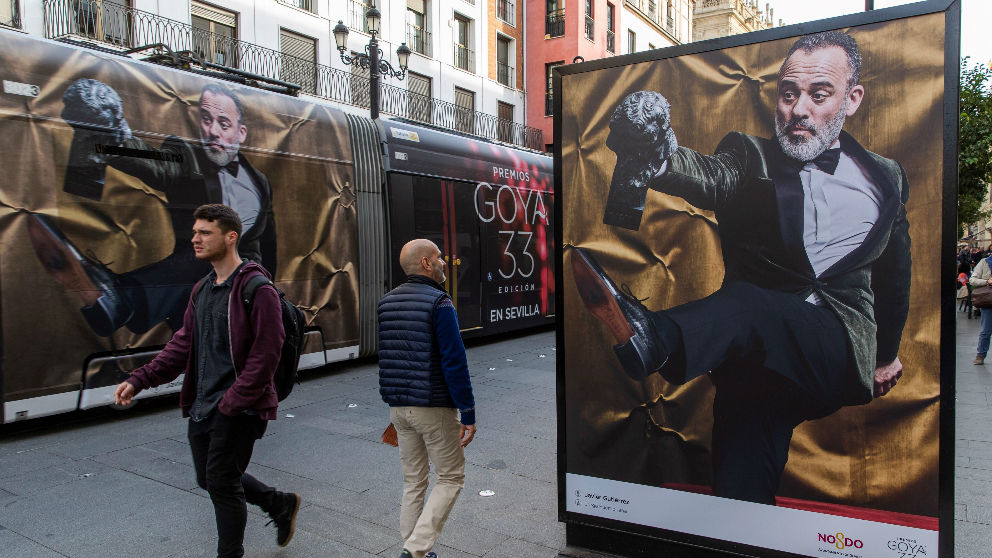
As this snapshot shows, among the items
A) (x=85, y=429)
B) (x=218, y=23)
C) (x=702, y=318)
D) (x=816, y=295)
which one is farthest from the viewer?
(x=218, y=23)

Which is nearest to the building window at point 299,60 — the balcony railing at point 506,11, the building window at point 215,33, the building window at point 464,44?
the building window at point 215,33

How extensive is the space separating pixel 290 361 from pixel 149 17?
16.6m

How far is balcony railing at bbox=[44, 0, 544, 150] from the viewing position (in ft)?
51.8

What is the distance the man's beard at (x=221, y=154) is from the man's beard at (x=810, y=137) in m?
6.07

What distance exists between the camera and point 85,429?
6.45 m

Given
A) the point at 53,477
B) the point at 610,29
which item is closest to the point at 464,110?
the point at 610,29

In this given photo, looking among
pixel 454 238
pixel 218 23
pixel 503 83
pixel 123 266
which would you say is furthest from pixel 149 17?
pixel 503 83

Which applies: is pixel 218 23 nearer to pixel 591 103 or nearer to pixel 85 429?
pixel 85 429

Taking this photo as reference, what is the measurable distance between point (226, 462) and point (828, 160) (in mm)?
2849

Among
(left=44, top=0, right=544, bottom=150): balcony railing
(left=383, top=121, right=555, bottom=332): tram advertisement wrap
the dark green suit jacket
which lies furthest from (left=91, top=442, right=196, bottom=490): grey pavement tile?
(left=44, top=0, right=544, bottom=150): balcony railing

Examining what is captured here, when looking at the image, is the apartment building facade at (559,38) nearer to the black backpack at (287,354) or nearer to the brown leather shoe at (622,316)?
the brown leather shoe at (622,316)

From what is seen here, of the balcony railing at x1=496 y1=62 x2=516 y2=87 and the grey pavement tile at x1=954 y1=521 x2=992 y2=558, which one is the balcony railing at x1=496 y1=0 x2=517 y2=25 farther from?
the grey pavement tile at x1=954 y1=521 x2=992 y2=558

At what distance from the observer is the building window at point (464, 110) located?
27375 millimetres

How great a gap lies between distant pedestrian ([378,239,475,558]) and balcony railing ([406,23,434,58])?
23182 mm
